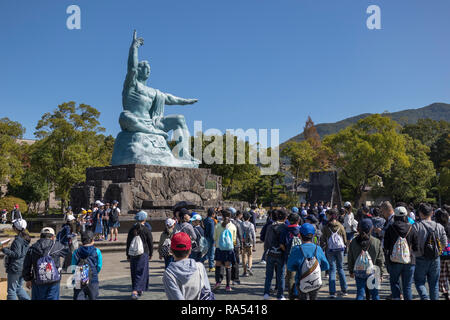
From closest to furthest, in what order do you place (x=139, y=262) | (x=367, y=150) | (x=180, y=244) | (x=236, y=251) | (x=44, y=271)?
(x=180, y=244) < (x=44, y=271) < (x=139, y=262) < (x=236, y=251) < (x=367, y=150)

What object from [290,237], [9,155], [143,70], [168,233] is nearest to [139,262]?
[168,233]

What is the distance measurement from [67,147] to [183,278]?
32573 mm

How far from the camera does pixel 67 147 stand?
33062 millimetres

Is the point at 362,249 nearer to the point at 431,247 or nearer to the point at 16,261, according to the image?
the point at 431,247

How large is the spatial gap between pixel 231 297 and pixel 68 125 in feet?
96.4

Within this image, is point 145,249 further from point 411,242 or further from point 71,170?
point 71,170

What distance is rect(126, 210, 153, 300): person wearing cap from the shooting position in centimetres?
642

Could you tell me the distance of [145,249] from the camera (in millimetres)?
6641

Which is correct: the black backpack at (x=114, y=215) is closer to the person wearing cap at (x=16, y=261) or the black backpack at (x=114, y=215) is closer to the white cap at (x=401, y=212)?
the person wearing cap at (x=16, y=261)

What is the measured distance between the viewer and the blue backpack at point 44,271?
488 cm

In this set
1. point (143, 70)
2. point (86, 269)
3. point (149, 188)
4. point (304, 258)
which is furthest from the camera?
point (143, 70)
